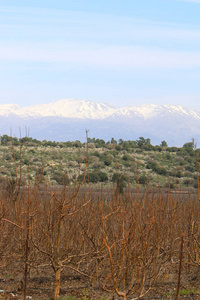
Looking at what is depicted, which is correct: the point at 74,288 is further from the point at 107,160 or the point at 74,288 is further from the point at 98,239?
the point at 107,160

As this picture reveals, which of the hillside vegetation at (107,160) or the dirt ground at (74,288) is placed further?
the hillside vegetation at (107,160)

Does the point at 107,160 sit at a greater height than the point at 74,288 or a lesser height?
greater

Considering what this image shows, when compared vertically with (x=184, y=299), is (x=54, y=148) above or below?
above

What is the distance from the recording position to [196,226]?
10133mm

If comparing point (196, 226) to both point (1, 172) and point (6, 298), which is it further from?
point (1, 172)

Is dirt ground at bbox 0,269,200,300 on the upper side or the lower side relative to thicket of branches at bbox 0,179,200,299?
lower

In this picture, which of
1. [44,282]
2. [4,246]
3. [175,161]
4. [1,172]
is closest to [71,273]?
[44,282]

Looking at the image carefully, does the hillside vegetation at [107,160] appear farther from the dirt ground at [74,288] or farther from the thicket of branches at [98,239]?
the thicket of branches at [98,239]

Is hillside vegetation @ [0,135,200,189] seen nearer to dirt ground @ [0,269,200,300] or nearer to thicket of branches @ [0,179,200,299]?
dirt ground @ [0,269,200,300]

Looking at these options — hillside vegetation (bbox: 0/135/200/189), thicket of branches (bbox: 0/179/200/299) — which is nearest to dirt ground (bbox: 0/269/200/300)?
thicket of branches (bbox: 0/179/200/299)

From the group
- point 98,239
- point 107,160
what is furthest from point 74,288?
point 107,160

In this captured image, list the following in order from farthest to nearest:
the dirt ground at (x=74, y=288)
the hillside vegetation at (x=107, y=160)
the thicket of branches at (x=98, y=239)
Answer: the hillside vegetation at (x=107, y=160), the dirt ground at (x=74, y=288), the thicket of branches at (x=98, y=239)

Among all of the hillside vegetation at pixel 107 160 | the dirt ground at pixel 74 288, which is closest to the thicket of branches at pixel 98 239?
the dirt ground at pixel 74 288

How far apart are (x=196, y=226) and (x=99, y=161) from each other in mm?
42022
